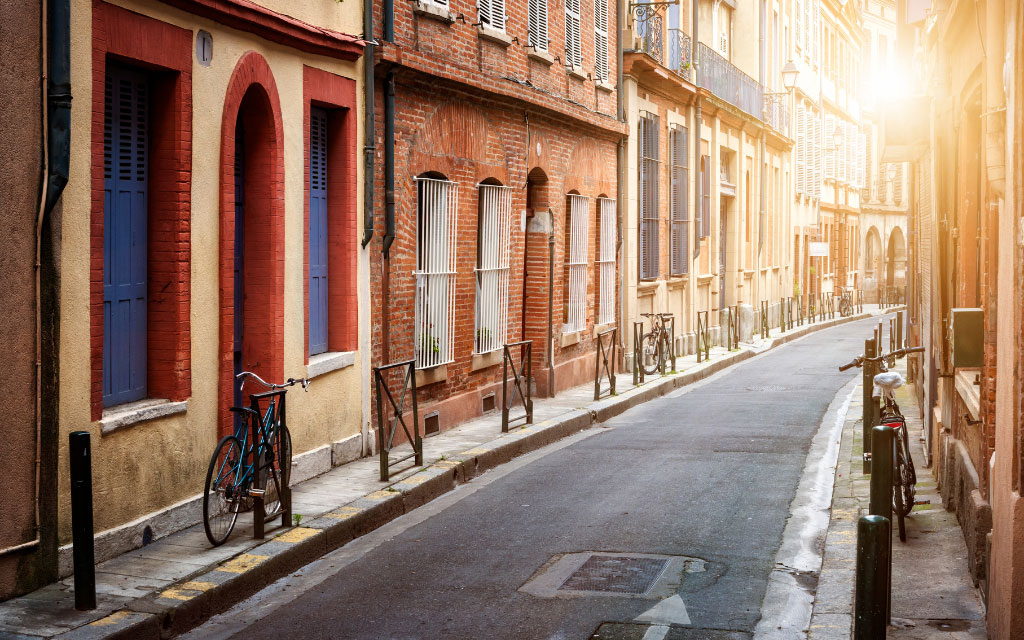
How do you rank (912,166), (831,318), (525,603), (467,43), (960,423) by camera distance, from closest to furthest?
1. (525,603)
2. (960,423)
3. (467,43)
4. (912,166)
5. (831,318)

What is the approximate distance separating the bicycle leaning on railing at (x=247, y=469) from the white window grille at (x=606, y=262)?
1155 cm

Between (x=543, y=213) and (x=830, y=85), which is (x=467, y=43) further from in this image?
(x=830, y=85)

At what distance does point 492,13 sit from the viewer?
14961 mm

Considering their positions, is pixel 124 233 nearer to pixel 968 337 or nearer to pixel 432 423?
pixel 968 337

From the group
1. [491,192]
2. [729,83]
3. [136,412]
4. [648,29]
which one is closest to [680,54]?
[648,29]

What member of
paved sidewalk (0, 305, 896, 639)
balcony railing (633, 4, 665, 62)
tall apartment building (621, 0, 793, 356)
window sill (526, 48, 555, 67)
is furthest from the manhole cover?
balcony railing (633, 4, 665, 62)

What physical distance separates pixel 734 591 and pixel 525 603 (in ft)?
4.14

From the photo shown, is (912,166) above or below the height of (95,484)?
above

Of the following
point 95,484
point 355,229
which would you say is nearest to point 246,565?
point 95,484

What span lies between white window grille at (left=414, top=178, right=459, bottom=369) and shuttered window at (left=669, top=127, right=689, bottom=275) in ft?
36.8

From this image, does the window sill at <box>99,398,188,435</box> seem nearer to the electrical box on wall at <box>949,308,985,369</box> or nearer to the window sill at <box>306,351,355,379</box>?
the window sill at <box>306,351,355,379</box>

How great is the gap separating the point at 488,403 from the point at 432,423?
2.04 m

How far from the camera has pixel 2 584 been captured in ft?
21.0

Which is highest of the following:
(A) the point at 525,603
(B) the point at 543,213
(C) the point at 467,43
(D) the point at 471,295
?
(C) the point at 467,43
